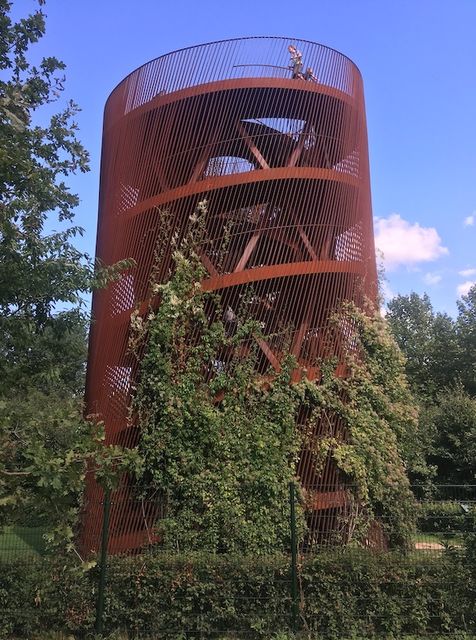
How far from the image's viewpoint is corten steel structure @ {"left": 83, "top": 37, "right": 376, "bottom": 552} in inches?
460

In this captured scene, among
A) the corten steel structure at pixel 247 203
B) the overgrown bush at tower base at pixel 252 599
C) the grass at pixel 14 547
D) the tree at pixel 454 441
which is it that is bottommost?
the overgrown bush at tower base at pixel 252 599

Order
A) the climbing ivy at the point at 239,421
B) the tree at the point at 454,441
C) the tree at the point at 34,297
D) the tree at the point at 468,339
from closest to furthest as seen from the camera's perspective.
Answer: the tree at the point at 34,297
the climbing ivy at the point at 239,421
the tree at the point at 454,441
the tree at the point at 468,339

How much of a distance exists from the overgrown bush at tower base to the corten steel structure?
360 centimetres

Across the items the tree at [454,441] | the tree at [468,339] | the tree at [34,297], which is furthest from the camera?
the tree at [468,339]

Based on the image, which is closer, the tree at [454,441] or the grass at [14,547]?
the grass at [14,547]

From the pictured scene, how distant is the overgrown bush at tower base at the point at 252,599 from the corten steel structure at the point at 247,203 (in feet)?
11.8

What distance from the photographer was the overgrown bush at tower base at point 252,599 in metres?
7.18

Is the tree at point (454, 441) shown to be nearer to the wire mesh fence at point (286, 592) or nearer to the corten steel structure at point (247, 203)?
the corten steel structure at point (247, 203)

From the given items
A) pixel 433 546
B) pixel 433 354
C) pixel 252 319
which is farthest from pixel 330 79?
pixel 433 354

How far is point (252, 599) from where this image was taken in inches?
287

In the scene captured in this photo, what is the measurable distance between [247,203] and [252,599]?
25.6 ft

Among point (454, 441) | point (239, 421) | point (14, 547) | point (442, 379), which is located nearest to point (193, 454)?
point (239, 421)

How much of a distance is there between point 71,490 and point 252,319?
612 centimetres

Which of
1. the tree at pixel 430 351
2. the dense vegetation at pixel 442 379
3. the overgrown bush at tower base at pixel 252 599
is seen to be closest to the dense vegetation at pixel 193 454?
the overgrown bush at tower base at pixel 252 599
